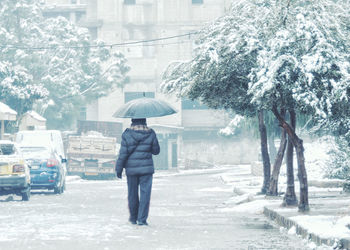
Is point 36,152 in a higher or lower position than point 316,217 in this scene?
higher

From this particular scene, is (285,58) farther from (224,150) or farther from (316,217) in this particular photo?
(224,150)

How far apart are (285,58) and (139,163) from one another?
10.3ft

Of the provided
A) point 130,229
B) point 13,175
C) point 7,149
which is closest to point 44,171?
point 7,149

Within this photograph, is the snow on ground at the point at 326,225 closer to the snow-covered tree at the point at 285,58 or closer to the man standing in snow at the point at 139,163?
the snow-covered tree at the point at 285,58

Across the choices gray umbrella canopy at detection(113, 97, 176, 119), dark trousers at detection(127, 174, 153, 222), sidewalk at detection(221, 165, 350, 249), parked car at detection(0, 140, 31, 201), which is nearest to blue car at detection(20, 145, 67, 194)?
parked car at detection(0, 140, 31, 201)

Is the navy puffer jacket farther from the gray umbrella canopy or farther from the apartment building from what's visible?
the apartment building

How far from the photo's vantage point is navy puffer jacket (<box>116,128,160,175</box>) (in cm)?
1308

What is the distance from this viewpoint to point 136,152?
13141 millimetres

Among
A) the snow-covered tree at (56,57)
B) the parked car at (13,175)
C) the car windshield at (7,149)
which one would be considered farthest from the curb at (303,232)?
the snow-covered tree at (56,57)

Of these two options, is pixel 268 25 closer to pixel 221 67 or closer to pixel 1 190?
pixel 221 67

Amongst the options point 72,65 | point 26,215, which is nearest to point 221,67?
point 26,215

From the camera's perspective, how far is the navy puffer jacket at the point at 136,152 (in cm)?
1308

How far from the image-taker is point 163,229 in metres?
12.9

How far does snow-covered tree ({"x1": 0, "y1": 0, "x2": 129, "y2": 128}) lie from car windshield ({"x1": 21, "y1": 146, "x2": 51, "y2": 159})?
2198cm
